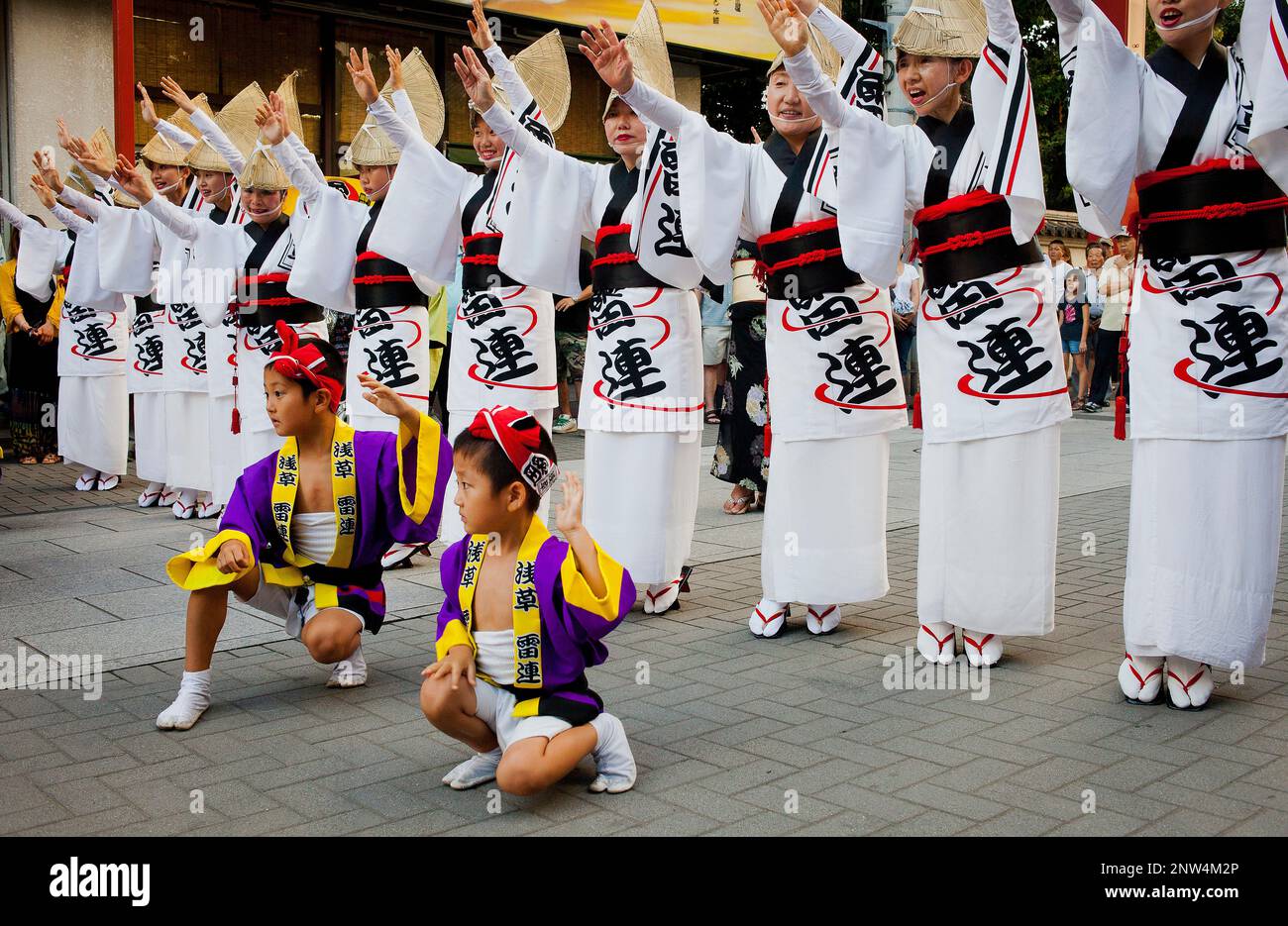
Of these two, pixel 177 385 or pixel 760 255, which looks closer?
pixel 760 255

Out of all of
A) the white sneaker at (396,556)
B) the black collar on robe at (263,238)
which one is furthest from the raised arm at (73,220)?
the white sneaker at (396,556)

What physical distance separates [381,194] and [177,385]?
7.66 feet

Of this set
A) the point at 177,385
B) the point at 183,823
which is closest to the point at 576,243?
the point at 183,823

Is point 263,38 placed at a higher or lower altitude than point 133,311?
higher

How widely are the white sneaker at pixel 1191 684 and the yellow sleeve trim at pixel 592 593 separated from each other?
1.78 m

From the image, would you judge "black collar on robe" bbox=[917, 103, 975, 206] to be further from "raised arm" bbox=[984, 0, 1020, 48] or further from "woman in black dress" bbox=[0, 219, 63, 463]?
"woman in black dress" bbox=[0, 219, 63, 463]

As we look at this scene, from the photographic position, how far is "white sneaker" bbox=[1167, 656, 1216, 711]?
3855mm

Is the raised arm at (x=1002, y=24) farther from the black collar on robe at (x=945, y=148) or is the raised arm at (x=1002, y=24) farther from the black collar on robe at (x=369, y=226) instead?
the black collar on robe at (x=369, y=226)

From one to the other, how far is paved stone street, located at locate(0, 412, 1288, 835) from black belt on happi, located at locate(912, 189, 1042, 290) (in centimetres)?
133

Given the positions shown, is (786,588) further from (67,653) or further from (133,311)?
(133,311)

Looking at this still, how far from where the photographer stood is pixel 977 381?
14.0 feet

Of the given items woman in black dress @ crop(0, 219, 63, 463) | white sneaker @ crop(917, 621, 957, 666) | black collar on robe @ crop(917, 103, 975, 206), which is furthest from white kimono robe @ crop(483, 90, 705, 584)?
woman in black dress @ crop(0, 219, 63, 463)

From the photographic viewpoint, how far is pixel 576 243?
5.38 metres

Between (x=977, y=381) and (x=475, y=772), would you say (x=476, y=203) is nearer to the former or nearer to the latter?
(x=977, y=381)
